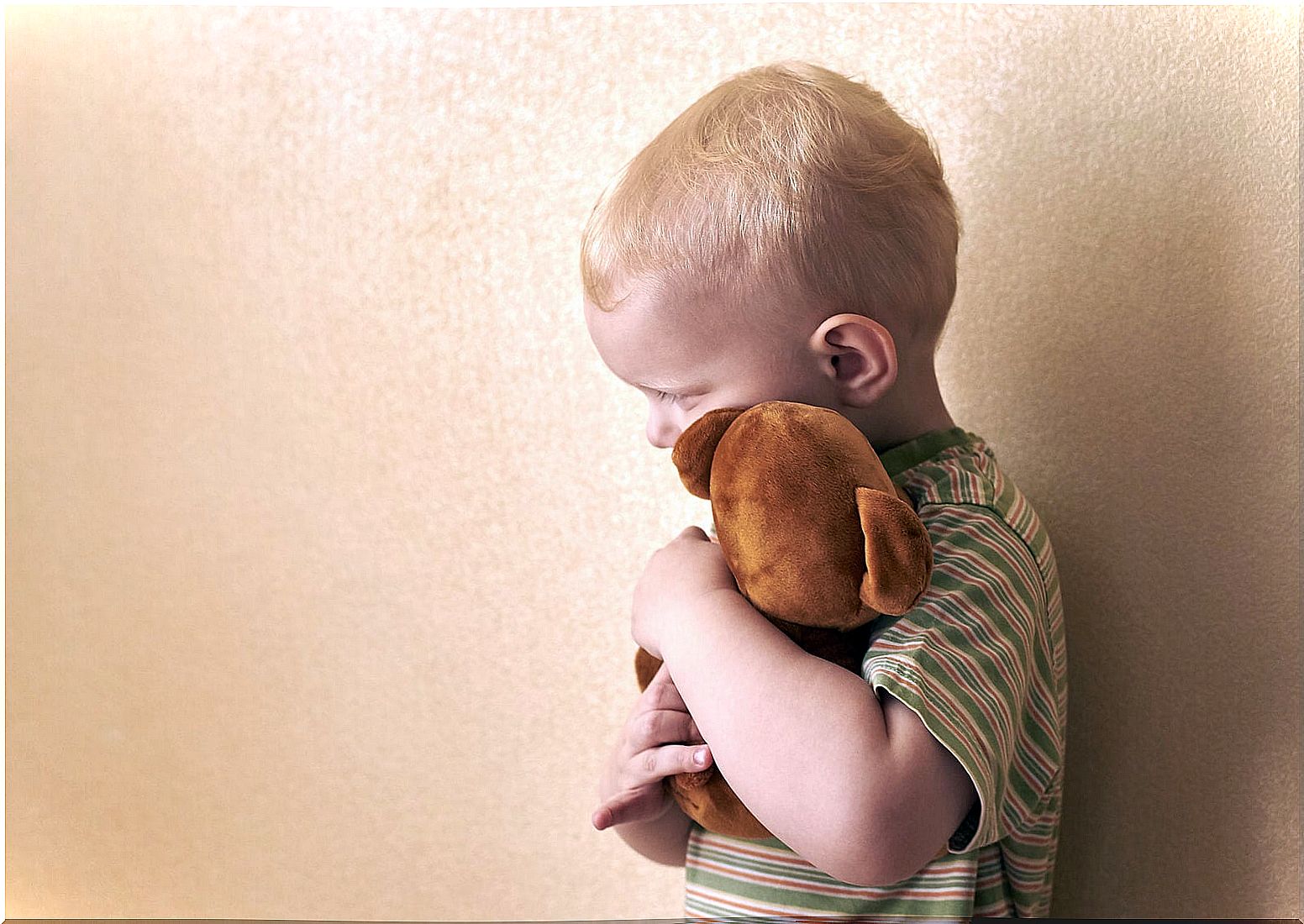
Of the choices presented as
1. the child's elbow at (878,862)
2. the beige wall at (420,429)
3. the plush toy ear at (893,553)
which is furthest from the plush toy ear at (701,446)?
the beige wall at (420,429)

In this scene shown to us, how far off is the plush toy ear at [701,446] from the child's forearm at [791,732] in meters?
0.09

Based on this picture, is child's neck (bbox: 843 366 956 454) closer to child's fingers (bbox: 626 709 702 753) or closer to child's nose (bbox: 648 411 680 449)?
child's nose (bbox: 648 411 680 449)

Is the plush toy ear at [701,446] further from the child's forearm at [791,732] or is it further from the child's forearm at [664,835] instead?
the child's forearm at [664,835]

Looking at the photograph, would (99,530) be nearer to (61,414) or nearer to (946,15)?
(61,414)

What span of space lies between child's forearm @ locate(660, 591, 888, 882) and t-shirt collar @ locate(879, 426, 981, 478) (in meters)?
0.16

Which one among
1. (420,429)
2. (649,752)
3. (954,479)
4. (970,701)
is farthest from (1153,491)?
(420,429)

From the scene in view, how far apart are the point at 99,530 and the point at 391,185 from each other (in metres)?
0.47

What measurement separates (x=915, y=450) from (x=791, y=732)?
0.24 metres

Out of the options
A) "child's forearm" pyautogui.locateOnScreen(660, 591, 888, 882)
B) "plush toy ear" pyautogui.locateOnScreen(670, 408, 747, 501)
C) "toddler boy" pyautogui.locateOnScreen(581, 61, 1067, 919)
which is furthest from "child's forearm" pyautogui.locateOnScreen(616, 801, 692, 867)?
"plush toy ear" pyautogui.locateOnScreen(670, 408, 747, 501)

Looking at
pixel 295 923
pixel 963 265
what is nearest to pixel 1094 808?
pixel 963 265

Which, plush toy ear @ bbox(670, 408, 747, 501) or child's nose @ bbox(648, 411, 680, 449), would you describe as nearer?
plush toy ear @ bbox(670, 408, 747, 501)

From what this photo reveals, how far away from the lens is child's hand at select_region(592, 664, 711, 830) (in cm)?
75

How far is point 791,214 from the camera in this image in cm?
69

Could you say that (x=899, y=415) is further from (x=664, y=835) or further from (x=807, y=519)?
(x=664, y=835)
